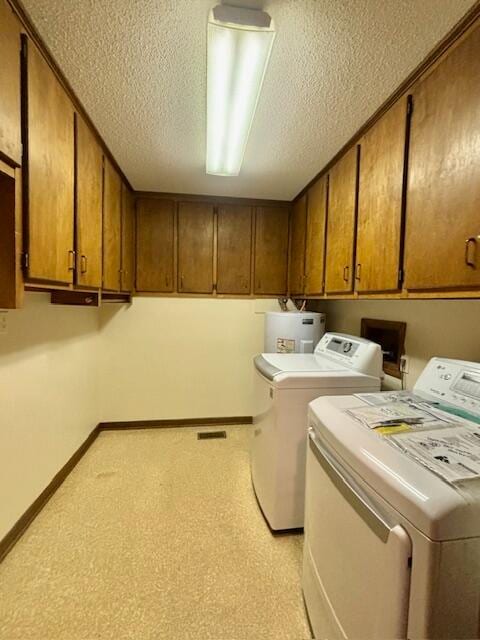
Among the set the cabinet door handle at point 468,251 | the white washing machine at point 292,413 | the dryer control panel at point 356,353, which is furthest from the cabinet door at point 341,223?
the cabinet door handle at point 468,251

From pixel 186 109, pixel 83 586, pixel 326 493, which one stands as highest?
pixel 186 109

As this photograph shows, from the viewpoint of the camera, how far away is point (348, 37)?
1183mm

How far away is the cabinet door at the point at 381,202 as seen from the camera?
1435 mm

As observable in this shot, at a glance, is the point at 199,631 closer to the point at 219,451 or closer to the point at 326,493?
the point at 326,493

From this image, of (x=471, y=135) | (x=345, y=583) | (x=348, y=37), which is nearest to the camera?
(x=345, y=583)

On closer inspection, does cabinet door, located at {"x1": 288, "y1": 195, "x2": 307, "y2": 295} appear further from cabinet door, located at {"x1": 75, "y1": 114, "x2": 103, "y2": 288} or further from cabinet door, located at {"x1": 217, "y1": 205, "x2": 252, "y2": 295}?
cabinet door, located at {"x1": 75, "y1": 114, "x2": 103, "y2": 288}

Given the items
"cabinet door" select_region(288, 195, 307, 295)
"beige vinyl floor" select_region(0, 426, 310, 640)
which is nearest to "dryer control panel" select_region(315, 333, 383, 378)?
"cabinet door" select_region(288, 195, 307, 295)

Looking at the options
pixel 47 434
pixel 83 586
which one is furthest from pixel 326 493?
Answer: pixel 47 434

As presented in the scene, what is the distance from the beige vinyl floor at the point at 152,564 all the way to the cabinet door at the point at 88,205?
1471mm

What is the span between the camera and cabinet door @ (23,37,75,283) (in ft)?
3.94

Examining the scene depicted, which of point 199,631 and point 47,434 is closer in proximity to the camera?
point 199,631

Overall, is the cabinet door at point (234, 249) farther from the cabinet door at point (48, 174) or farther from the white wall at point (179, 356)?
the cabinet door at point (48, 174)

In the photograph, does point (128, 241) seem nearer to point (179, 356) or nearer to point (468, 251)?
point (179, 356)

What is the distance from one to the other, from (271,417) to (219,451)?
121cm
